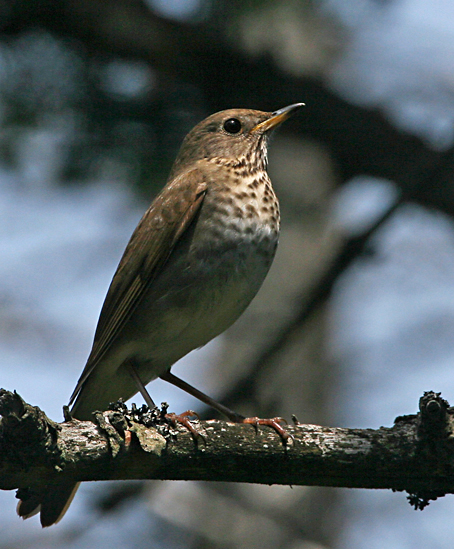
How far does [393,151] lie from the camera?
5.66 m

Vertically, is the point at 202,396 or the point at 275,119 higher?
the point at 275,119

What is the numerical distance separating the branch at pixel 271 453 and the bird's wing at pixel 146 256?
1280 millimetres

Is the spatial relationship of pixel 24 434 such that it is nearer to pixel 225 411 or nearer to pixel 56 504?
pixel 56 504

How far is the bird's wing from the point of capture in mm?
4477

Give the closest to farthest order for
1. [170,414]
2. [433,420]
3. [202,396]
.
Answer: [433,420] < [170,414] < [202,396]

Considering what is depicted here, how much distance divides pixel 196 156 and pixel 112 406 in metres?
2.46

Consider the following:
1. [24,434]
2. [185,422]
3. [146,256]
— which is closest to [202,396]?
[146,256]

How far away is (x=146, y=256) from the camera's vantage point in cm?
455

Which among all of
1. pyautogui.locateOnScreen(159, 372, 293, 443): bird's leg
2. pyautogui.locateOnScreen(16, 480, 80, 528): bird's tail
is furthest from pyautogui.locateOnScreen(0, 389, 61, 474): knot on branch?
pyautogui.locateOnScreen(16, 480, 80, 528): bird's tail

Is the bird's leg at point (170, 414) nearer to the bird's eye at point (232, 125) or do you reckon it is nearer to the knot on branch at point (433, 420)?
the knot on branch at point (433, 420)

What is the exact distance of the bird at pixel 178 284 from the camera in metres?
4.30

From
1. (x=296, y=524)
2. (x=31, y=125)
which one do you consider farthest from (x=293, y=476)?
(x=31, y=125)

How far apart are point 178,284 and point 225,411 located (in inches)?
32.0

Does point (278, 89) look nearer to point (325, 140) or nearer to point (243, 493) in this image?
point (325, 140)
